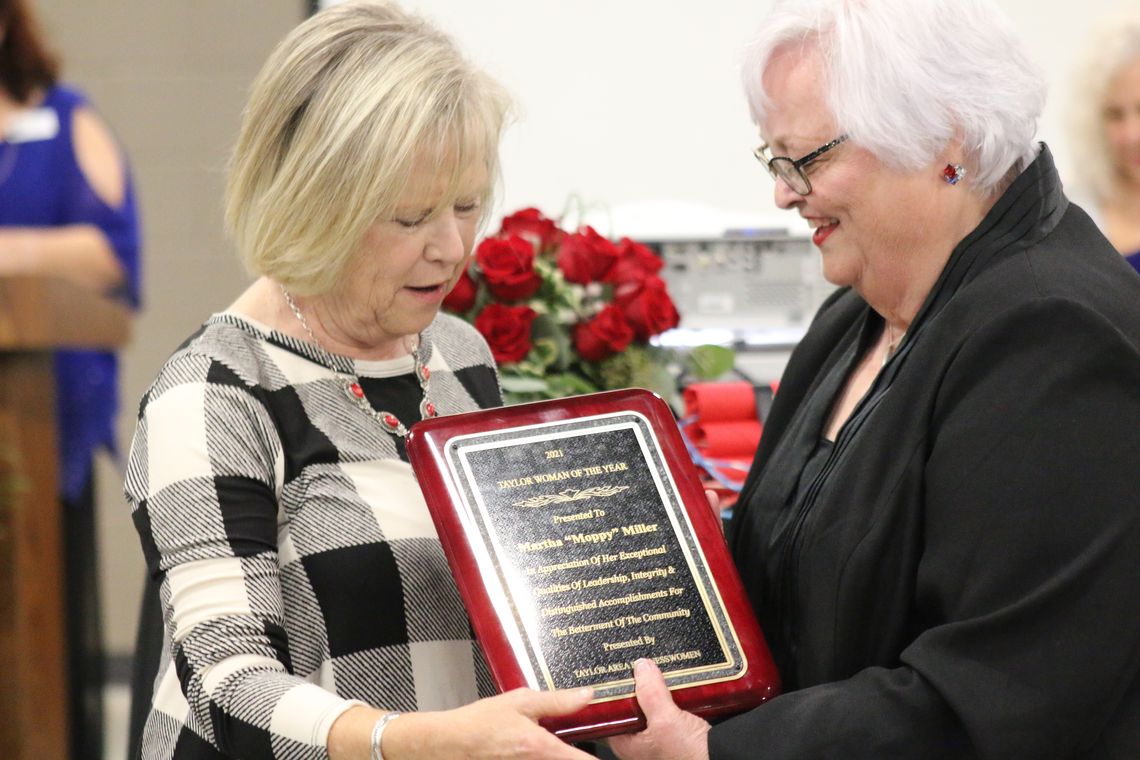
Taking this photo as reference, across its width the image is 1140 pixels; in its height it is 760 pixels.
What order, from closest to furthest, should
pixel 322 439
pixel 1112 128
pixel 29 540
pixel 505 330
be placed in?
pixel 322 439 → pixel 29 540 → pixel 505 330 → pixel 1112 128

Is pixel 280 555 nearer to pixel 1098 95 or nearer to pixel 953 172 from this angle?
pixel 953 172

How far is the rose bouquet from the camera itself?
2.07 meters

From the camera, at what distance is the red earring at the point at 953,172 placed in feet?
4.46

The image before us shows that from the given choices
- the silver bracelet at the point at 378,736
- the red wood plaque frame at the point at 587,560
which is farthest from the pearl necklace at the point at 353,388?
the silver bracelet at the point at 378,736

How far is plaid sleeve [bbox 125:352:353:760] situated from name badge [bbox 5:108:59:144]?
1067mm

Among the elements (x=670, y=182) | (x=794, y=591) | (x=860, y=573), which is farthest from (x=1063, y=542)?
(x=670, y=182)

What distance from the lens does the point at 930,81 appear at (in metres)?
1.32

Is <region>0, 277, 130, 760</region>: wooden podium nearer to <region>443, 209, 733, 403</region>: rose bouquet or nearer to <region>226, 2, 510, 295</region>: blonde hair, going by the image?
<region>226, 2, 510, 295</region>: blonde hair

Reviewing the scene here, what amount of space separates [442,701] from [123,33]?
2501 mm

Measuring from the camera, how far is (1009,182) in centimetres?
139

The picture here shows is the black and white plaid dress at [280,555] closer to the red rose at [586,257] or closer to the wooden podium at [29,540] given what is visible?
the wooden podium at [29,540]

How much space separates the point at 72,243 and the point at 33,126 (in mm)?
217

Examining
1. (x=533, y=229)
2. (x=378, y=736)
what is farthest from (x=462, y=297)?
(x=378, y=736)

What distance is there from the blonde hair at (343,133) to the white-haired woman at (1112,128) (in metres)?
2.12
